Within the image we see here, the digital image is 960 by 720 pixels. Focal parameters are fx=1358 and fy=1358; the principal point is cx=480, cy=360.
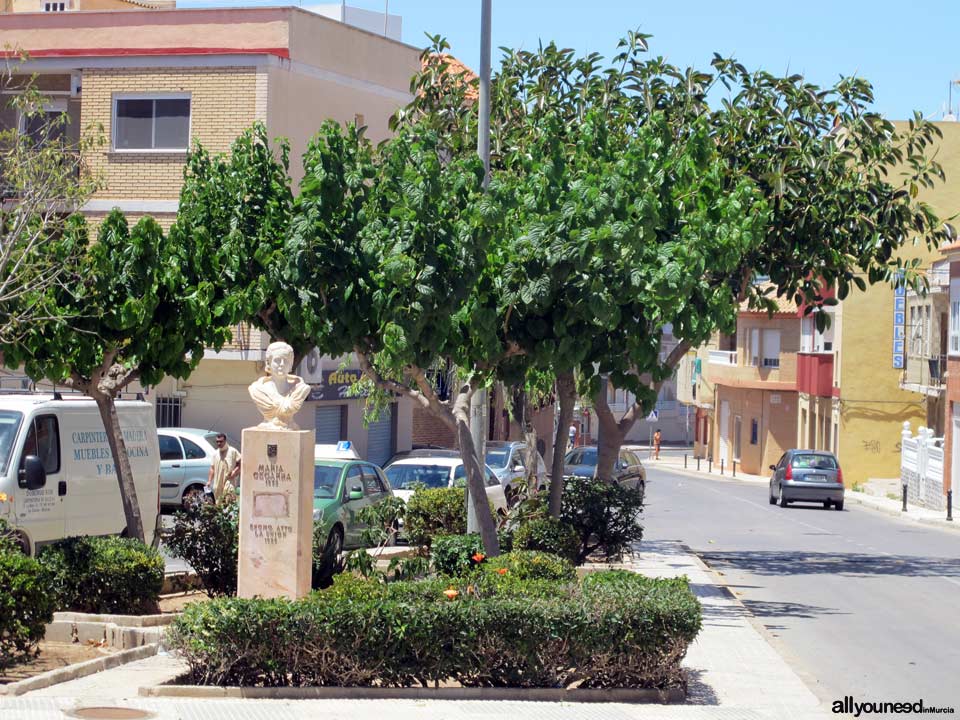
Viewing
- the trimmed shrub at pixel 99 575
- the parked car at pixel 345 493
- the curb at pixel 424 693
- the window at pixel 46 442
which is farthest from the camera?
the parked car at pixel 345 493

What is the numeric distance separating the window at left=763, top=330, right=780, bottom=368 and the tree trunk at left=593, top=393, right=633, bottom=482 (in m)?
46.7

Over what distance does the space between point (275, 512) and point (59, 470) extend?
5.33 meters

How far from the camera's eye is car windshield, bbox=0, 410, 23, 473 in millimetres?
14945

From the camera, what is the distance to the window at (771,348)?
64.6 meters

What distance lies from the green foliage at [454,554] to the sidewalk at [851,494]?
73.0ft

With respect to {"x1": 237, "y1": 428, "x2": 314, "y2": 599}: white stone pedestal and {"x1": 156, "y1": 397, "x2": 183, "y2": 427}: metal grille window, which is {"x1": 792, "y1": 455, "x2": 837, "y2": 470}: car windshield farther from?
{"x1": 237, "y1": 428, "x2": 314, "y2": 599}: white stone pedestal

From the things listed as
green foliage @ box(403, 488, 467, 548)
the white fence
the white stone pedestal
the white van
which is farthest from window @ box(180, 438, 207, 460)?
the white fence

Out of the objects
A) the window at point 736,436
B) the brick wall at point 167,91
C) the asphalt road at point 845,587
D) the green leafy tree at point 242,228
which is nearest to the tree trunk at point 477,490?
the green leafy tree at point 242,228

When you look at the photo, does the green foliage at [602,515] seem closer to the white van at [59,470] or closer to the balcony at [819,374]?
the white van at [59,470]

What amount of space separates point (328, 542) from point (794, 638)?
497 centimetres

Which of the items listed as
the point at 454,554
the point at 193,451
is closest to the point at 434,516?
the point at 454,554

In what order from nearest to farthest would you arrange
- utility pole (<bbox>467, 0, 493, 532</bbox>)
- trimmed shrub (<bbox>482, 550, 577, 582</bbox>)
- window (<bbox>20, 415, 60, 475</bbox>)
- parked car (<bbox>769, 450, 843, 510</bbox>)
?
trimmed shrub (<bbox>482, 550, 577, 582</bbox>)
window (<bbox>20, 415, 60, 475</bbox>)
utility pole (<bbox>467, 0, 493, 532</bbox>)
parked car (<bbox>769, 450, 843, 510</bbox>)

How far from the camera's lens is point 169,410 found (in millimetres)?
31375

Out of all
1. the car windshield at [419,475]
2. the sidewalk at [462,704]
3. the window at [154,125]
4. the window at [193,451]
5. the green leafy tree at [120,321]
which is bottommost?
the sidewalk at [462,704]
